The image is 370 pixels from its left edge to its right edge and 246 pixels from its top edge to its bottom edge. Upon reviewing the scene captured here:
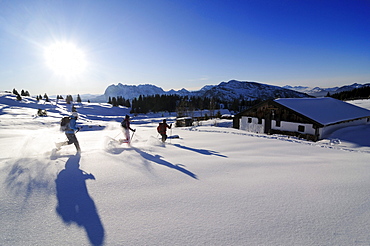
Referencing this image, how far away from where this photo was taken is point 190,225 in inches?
82.3

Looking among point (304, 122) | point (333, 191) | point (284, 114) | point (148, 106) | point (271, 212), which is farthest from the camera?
point (148, 106)

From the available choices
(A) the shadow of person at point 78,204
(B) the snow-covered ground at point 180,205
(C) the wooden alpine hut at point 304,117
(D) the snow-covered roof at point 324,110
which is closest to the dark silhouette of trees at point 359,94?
(D) the snow-covered roof at point 324,110

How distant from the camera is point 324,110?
21750 millimetres

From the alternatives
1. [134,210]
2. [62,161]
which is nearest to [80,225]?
[134,210]

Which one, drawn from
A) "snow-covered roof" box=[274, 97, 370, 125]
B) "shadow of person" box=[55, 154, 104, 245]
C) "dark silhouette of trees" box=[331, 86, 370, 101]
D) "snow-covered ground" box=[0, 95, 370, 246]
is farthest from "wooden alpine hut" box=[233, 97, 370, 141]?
"dark silhouette of trees" box=[331, 86, 370, 101]

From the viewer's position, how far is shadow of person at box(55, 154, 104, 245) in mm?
2012

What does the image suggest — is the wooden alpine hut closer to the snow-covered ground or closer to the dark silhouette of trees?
the snow-covered ground

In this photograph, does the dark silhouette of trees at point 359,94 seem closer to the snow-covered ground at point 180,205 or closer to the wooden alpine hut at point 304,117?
the wooden alpine hut at point 304,117

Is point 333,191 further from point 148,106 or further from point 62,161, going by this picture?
point 148,106

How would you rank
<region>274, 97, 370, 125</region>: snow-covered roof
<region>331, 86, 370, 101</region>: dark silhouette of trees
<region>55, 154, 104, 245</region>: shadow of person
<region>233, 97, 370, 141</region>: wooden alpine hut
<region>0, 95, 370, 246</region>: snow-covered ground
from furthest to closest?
<region>331, 86, 370, 101</region>: dark silhouette of trees → <region>274, 97, 370, 125</region>: snow-covered roof → <region>233, 97, 370, 141</region>: wooden alpine hut → <region>55, 154, 104, 245</region>: shadow of person → <region>0, 95, 370, 246</region>: snow-covered ground

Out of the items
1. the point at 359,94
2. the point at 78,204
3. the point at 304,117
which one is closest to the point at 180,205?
the point at 78,204

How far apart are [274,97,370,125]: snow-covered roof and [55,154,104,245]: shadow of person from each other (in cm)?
2262

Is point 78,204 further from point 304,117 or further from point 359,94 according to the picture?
point 359,94

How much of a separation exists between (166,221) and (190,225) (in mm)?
322
